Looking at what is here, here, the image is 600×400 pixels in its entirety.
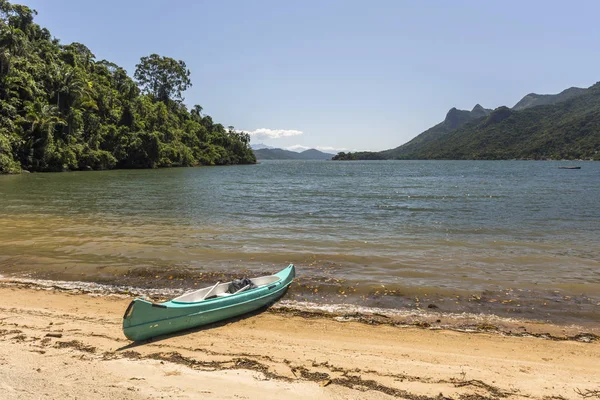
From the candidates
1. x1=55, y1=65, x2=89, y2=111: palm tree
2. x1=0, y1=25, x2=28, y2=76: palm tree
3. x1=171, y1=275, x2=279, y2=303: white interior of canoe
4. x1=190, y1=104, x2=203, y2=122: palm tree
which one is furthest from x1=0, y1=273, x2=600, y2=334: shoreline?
x1=190, y1=104, x2=203, y2=122: palm tree

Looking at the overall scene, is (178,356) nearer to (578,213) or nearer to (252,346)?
(252,346)

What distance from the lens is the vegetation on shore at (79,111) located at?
55281 millimetres

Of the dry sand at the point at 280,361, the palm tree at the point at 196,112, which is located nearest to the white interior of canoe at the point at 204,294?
the dry sand at the point at 280,361

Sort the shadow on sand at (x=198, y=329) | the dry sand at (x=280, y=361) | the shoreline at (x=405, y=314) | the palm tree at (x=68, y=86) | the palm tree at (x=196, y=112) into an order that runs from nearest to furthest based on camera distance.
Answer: the dry sand at (x=280, y=361) → the shadow on sand at (x=198, y=329) → the shoreline at (x=405, y=314) → the palm tree at (x=68, y=86) → the palm tree at (x=196, y=112)

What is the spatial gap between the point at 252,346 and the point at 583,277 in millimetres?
9266

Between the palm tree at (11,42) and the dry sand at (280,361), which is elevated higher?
the palm tree at (11,42)

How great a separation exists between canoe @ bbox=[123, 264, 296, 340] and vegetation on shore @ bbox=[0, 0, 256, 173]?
56036 mm

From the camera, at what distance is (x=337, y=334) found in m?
6.78

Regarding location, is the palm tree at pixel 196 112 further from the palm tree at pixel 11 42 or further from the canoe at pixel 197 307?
the canoe at pixel 197 307

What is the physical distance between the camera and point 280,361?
5562mm

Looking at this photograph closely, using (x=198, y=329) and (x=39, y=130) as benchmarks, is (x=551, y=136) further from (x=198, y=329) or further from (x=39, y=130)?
(x=198, y=329)

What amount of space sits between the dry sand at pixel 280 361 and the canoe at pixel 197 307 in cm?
19

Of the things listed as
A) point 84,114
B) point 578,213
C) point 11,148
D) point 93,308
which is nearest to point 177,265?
point 93,308

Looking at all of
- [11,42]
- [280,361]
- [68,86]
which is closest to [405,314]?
[280,361]
